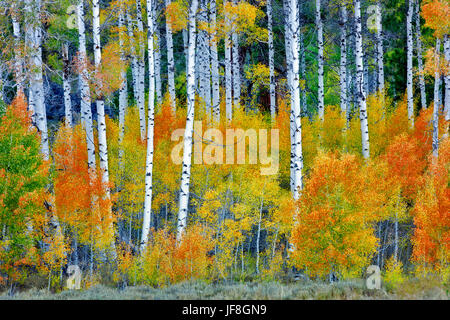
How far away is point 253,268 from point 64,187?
322 inches

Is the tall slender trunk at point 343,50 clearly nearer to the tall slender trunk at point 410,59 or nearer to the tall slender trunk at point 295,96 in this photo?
the tall slender trunk at point 410,59

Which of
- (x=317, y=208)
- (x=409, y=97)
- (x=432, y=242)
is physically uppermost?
(x=409, y=97)

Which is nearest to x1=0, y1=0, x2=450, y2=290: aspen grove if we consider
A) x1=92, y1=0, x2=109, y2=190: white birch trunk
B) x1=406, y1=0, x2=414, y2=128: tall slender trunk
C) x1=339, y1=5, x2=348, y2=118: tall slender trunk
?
x1=92, y1=0, x2=109, y2=190: white birch trunk

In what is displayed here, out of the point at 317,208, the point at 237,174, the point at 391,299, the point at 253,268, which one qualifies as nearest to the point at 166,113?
the point at 237,174

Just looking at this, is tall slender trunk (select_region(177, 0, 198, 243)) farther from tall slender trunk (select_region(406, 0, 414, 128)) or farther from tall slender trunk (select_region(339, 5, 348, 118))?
tall slender trunk (select_region(406, 0, 414, 128))

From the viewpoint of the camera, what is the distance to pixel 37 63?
46.5 ft

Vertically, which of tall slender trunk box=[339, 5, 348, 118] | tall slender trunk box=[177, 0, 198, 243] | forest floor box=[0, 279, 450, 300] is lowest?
forest floor box=[0, 279, 450, 300]

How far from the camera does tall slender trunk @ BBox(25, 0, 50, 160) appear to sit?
13492 millimetres

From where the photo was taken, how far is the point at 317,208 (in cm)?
1391

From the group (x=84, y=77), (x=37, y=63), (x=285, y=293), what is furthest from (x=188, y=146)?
(x=285, y=293)

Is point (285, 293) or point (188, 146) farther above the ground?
point (188, 146)

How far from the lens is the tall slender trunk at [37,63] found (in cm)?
1349

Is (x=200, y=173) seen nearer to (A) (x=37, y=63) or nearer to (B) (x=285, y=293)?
(A) (x=37, y=63)

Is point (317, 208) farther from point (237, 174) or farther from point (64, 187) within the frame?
point (64, 187)
